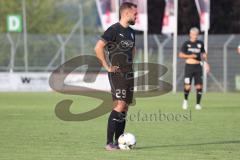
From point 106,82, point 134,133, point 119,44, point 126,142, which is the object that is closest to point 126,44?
point 119,44

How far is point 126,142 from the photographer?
1178 cm

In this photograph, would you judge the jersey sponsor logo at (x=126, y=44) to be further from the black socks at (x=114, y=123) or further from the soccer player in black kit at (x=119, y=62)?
the black socks at (x=114, y=123)

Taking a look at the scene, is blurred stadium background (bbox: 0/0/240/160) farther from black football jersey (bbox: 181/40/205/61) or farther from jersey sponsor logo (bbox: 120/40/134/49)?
black football jersey (bbox: 181/40/205/61)

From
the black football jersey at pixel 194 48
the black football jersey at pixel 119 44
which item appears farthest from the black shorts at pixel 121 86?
the black football jersey at pixel 194 48

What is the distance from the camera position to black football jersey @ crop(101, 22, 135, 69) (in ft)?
39.4

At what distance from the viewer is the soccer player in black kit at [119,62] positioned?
11.9 m

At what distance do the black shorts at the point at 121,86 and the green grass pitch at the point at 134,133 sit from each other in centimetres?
90

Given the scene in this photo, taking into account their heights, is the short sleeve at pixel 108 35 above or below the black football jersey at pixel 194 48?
above

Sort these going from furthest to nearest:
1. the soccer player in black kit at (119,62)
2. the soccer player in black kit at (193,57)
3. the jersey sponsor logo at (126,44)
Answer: the soccer player in black kit at (193,57) → the jersey sponsor logo at (126,44) → the soccer player in black kit at (119,62)

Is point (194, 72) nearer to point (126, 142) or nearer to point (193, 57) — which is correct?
point (193, 57)

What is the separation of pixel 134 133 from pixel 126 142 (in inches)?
123

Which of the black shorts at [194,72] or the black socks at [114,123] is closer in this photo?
the black socks at [114,123]

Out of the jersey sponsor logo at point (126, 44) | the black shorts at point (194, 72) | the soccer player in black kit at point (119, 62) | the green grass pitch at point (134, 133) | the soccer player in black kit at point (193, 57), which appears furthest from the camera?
the black shorts at point (194, 72)

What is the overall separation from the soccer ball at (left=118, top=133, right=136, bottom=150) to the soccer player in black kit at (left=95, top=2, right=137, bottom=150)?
0.12m
